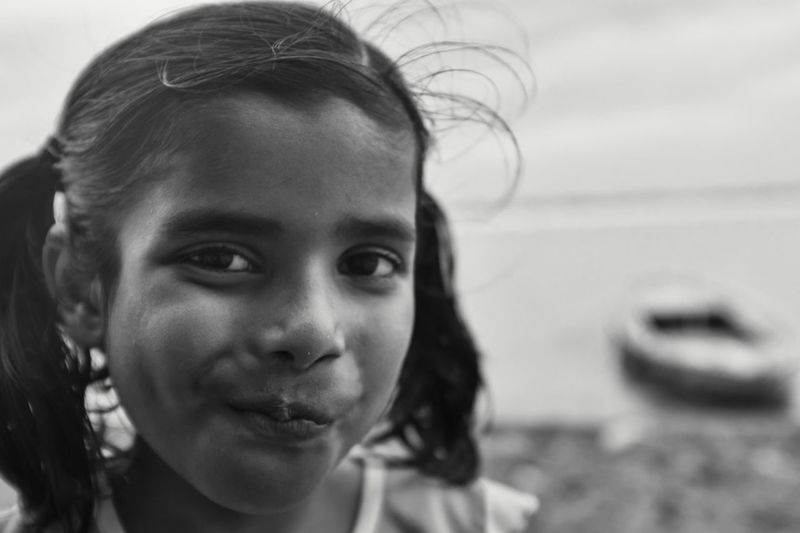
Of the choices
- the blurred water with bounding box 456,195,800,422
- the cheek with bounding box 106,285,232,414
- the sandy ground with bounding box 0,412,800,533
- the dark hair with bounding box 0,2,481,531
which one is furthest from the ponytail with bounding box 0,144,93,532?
the blurred water with bounding box 456,195,800,422

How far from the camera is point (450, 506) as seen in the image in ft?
4.00

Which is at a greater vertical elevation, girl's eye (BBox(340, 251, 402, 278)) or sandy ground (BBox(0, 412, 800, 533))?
girl's eye (BBox(340, 251, 402, 278))

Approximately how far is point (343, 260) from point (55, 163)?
349 mm

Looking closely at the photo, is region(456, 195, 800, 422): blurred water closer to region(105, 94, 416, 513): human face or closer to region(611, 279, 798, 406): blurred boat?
region(611, 279, 798, 406): blurred boat

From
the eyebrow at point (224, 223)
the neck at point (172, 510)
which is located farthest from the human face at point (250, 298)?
the neck at point (172, 510)

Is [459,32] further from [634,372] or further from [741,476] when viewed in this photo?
[634,372]

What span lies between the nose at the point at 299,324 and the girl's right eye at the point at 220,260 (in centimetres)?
4

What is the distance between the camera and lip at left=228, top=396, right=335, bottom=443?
877 millimetres

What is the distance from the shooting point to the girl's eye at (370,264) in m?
0.95

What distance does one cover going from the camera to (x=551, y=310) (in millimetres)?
5645

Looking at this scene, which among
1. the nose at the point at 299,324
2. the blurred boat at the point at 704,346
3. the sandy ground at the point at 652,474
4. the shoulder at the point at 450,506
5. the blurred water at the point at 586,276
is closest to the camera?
the nose at the point at 299,324

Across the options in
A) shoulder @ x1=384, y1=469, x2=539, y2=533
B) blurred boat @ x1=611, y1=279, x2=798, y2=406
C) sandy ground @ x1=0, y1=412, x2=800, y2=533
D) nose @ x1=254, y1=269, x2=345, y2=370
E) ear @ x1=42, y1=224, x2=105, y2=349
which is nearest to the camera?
nose @ x1=254, y1=269, x2=345, y2=370

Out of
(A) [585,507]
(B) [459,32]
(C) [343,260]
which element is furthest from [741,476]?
(C) [343,260]

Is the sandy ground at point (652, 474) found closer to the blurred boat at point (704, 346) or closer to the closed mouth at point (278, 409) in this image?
the blurred boat at point (704, 346)
